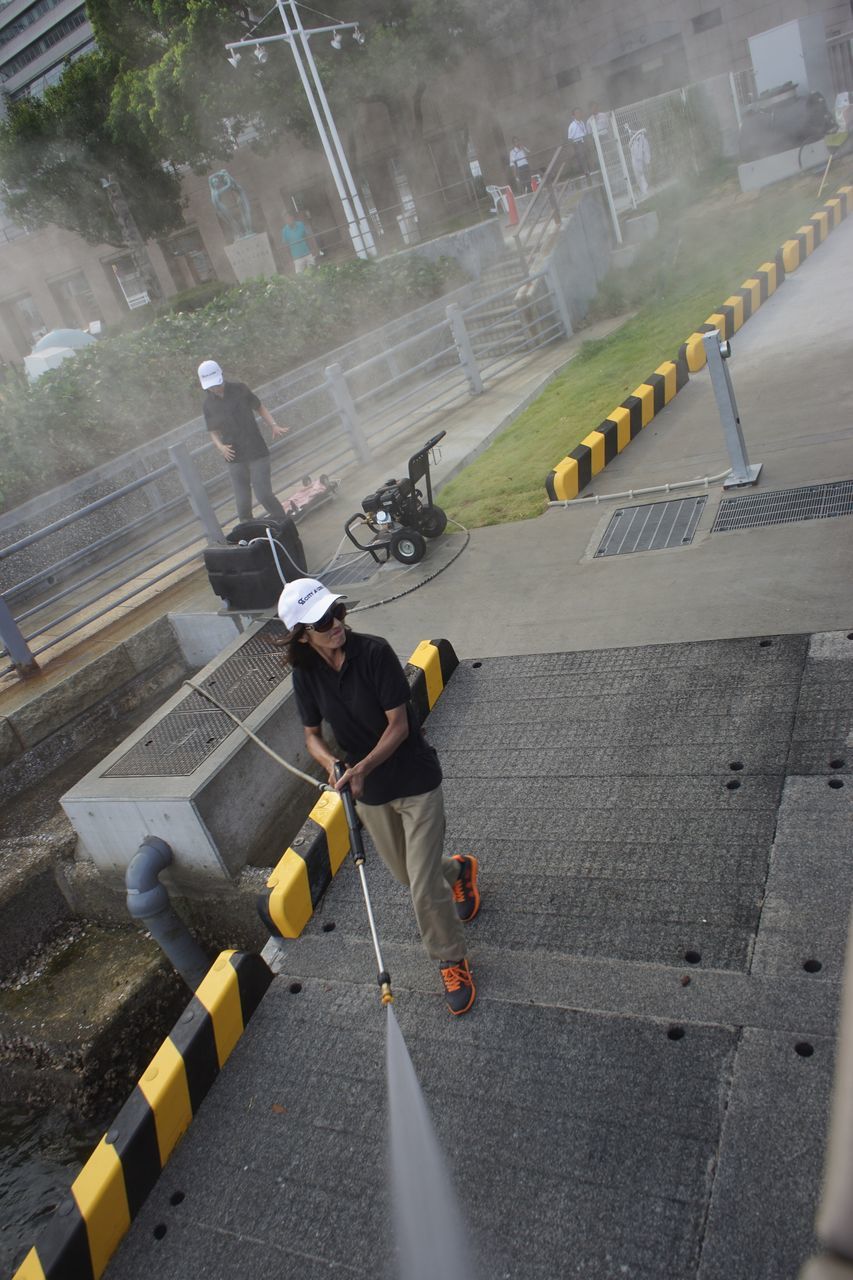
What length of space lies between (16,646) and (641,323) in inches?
393

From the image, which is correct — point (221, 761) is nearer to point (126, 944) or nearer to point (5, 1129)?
point (126, 944)

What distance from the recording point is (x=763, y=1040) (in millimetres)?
3152

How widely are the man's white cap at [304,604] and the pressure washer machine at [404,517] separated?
162 inches

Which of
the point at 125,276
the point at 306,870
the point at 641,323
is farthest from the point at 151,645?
the point at 125,276

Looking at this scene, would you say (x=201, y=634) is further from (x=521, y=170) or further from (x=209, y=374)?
(x=521, y=170)

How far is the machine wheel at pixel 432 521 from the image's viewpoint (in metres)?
8.14

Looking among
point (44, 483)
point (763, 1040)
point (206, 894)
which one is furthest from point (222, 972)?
point (44, 483)

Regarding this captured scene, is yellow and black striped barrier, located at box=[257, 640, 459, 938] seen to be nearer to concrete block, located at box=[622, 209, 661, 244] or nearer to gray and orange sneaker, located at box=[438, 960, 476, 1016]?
gray and orange sneaker, located at box=[438, 960, 476, 1016]

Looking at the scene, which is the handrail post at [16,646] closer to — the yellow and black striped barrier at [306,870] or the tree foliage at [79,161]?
the yellow and black striped barrier at [306,870]

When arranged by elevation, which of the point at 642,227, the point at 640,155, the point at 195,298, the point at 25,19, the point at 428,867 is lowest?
the point at 428,867

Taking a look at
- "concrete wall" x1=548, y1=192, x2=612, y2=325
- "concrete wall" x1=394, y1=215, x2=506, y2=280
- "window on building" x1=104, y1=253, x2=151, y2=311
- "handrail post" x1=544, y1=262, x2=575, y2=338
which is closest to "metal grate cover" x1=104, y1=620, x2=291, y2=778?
"handrail post" x1=544, y1=262, x2=575, y2=338

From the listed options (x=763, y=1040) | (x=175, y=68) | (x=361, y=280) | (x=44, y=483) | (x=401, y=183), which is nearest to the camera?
(x=763, y=1040)

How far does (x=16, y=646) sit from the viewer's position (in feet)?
24.9

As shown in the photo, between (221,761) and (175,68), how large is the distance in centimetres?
2395
